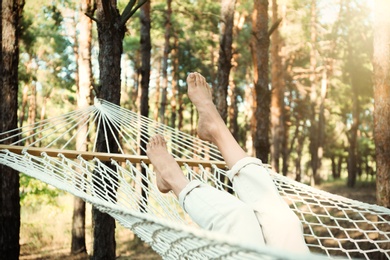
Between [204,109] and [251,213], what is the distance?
1.98ft

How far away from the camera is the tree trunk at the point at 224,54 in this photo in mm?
4375

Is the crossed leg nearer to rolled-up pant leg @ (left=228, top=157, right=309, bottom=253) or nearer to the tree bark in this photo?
rolled-up pant leg @ (left=228, top=157, right=309, bottom=253)

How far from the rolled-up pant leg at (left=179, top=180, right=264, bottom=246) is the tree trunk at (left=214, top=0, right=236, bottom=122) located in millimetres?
2971

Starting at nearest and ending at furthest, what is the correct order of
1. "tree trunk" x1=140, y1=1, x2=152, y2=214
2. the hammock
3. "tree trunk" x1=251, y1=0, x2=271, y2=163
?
the hammock, "tree trunk" x1=251, y1=0, x2=271, y2=163, "tree trunk" x1=140, y1=1, x2=152, y2=214

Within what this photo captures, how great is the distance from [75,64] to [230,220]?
431 inches

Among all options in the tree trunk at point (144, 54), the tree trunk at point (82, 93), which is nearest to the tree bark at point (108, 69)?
the tree trunk at point (82, 93)

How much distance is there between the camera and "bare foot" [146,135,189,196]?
5.28 feet

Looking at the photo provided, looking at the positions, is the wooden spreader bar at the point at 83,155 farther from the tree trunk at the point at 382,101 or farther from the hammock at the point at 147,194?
the tree trunk at the point at 382,101

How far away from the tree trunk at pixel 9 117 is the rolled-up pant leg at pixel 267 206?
226 centimetres

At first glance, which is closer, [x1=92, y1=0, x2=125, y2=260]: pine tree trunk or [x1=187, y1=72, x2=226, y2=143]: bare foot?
[x1=187, y1=72, x2=226, y2=143]: bare foot

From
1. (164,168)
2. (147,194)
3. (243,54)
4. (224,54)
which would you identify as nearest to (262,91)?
(224,54)

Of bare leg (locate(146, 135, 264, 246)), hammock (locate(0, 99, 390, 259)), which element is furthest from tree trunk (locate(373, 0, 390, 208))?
Answer: bare leg (locate(146, 135, 264, 246))

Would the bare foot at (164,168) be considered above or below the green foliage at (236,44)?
below

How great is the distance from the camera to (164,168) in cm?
172
